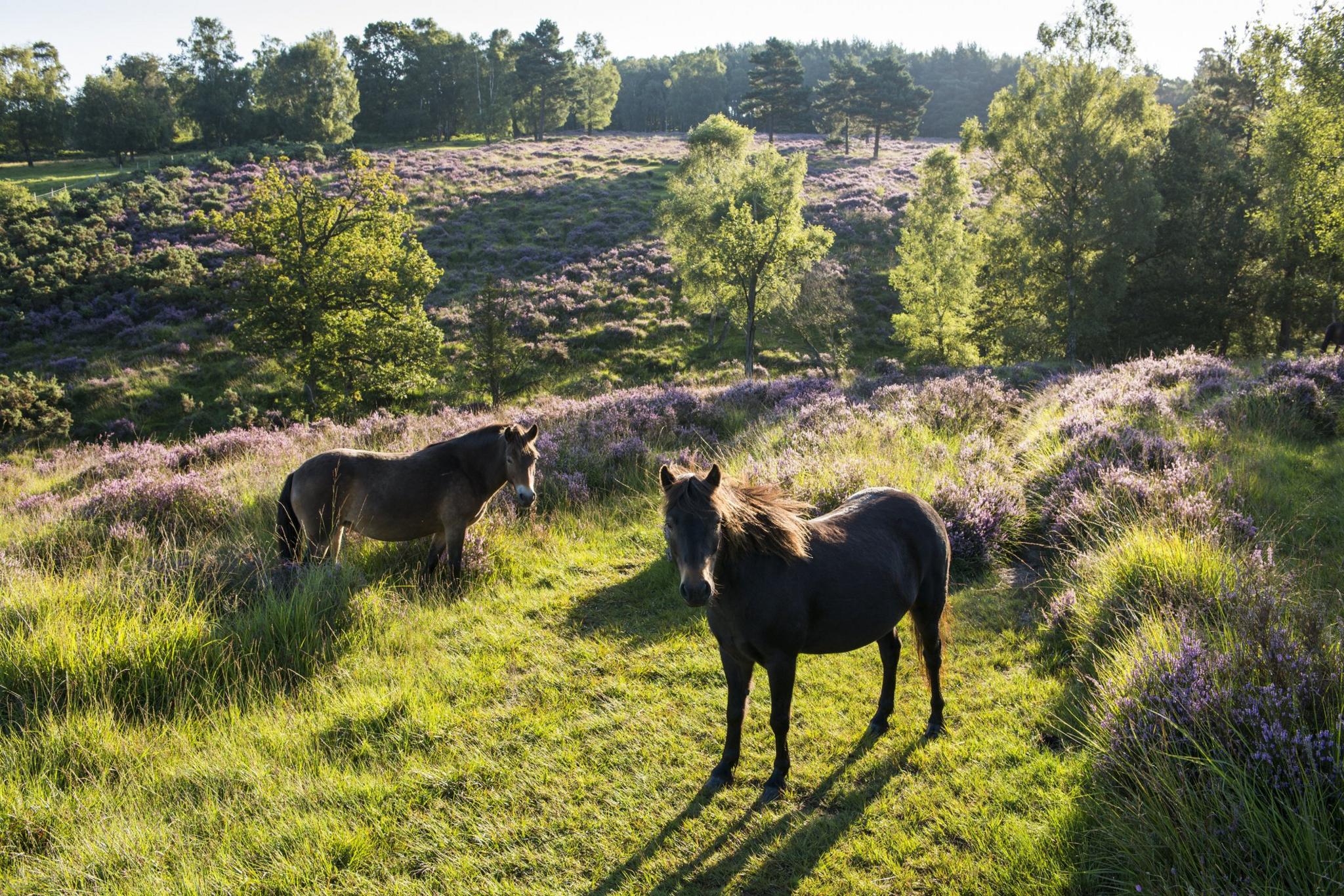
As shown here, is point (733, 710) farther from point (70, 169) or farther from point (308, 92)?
point (308, 92)

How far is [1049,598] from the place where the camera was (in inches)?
245

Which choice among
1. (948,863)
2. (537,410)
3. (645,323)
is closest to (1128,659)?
(948,863)

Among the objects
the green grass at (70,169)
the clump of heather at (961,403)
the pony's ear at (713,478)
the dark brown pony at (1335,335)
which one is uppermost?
the green grass at (70,169)

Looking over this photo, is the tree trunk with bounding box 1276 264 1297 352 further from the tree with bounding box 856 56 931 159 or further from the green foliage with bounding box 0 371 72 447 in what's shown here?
the tree with bounding box 856 56 931 159

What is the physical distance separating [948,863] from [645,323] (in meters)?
29.8

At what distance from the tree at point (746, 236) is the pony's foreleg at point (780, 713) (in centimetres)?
2249

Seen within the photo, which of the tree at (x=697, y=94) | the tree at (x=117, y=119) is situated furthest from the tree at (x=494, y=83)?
the tree at (x=117, y=119)

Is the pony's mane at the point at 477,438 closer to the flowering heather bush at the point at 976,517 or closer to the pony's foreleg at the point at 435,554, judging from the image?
the pony's foreleg at the point at 435,554

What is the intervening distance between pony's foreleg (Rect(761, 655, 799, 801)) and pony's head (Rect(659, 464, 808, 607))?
73 centimetres

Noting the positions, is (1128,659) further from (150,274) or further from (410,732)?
(150,274)

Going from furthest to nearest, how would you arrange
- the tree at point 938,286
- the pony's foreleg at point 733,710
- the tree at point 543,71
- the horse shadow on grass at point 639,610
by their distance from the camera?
1. the tree at point 543,71
2. the tree at point 938,286
3. the horse shadow on grass at point 639,610
4. the pony's foreleg at point 733,710

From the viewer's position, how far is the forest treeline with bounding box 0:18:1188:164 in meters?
56.4

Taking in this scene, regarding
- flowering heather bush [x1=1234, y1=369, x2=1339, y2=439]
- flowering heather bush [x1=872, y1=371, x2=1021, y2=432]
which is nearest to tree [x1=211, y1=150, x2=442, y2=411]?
flowering heather bush [x1=872, y1=371, x2=1021, y2=432]

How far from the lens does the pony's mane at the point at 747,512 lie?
3703mm
